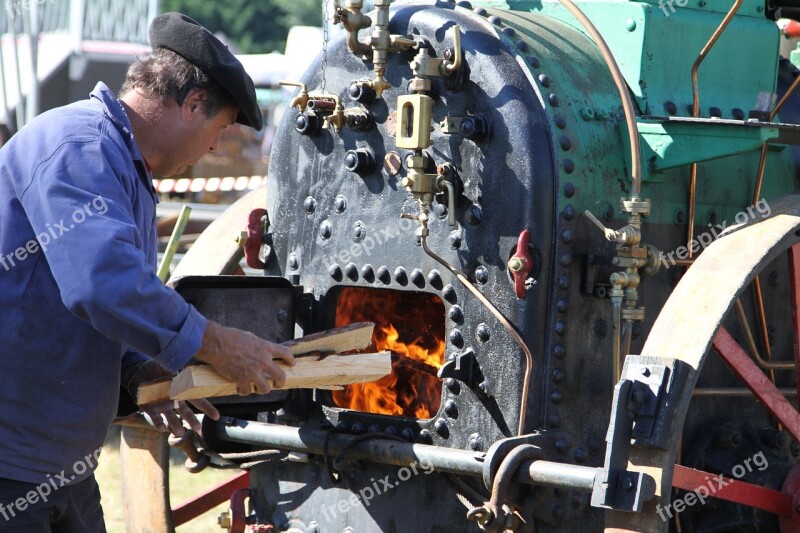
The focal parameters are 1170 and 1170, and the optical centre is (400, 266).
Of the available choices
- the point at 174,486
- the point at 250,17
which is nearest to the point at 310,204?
the point at 174,486

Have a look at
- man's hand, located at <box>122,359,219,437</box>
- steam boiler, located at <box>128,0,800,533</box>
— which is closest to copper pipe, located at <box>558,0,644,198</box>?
steam boiler, located at <box>128,0,800,533</box>

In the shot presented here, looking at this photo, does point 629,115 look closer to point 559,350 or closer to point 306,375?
point 559,350

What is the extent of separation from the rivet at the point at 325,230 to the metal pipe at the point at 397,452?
59cm

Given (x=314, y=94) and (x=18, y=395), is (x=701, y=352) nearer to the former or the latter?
(x=314, y=94)

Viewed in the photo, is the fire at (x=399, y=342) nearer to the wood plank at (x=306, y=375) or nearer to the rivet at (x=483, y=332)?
the rivet at (x=483, y=332)

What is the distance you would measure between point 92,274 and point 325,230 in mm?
1376

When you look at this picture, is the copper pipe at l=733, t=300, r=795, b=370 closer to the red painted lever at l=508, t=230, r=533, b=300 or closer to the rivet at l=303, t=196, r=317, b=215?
the red painted lever at l=508, t=230, r=533, b=300

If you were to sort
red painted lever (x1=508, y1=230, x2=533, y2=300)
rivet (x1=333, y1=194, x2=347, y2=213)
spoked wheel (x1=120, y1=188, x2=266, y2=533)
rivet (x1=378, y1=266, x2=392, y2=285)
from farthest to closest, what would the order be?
1. spoked wheel (x1=120, y1=188, x2=266, y2=533)
2. rivet (x1=333, y1=194, x2=347, y2=213)
3. rivet (x1=378, y1=266, x2=392, y2=285)
4. red painted lever (x1=508, y1=230, x2=533, y2=300)

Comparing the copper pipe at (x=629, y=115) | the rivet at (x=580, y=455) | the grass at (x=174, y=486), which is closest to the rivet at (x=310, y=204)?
the copper pipe at (x=629, y=115)

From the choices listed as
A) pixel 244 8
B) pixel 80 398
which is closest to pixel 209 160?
pixel 80 398

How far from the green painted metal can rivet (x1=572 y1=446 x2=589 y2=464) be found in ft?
2.69

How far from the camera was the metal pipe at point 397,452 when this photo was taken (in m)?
2.85

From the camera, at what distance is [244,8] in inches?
1843

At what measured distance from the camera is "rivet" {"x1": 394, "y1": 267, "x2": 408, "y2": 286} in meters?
3.37
